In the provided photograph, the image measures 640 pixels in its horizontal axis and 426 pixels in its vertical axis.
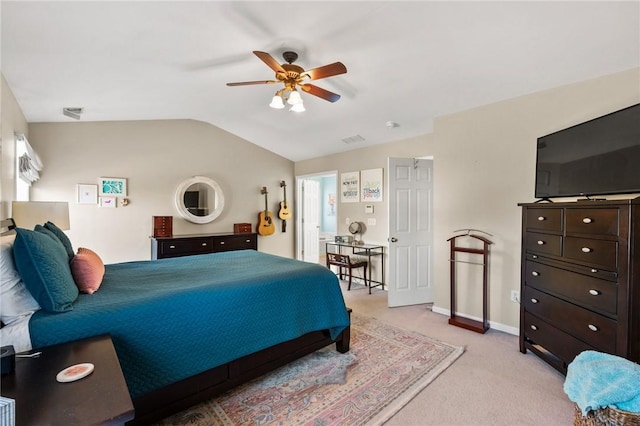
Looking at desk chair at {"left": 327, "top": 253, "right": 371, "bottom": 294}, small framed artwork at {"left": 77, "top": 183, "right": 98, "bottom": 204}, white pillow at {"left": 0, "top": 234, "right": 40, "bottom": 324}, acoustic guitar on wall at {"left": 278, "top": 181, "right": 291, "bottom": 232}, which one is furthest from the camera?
acoustic guitar on wall at {"left": 278, "top": 181, "right": 291, "bottom": 232}

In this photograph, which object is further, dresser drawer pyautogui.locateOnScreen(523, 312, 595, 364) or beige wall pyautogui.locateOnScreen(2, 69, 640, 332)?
beige wall pyautogui.locateOnScreen(2, 69, 640, 332)

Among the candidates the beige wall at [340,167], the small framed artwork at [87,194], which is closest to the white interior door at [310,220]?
the beige wall at [340,167]

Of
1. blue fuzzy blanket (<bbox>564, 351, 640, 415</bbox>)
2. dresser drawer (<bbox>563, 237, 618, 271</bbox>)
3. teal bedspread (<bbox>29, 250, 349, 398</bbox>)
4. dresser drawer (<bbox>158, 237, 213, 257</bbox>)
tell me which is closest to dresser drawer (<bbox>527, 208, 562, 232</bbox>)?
dresser drawer (<bbox>563, 237, 618, 271</bbox>)

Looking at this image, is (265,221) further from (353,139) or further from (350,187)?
(353,139)

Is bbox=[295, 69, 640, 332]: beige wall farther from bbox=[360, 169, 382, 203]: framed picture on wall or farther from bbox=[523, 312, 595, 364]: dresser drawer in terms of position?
bbox=[360, 169, 382, 203]: framed picture on wall

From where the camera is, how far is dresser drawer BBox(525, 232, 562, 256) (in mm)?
2287

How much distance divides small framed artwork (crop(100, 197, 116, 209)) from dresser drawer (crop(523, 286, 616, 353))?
5.06 m

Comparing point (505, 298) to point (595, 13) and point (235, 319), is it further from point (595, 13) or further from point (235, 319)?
point (235, 319)

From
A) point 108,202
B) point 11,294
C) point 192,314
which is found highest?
point 108,202

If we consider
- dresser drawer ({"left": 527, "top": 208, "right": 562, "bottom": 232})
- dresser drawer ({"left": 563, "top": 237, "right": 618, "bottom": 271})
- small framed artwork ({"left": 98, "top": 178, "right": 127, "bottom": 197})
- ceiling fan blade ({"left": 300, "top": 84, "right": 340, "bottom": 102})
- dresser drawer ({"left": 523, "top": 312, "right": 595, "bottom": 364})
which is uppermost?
ceiling fan blade ({"left": 300, "top": 84, "right": 340, "bottom": 102})

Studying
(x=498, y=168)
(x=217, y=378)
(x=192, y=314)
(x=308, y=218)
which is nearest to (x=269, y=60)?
(x=192, y=314)

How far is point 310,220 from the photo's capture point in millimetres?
6559

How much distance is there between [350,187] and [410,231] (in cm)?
154

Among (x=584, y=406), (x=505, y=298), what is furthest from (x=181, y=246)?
(x=584, y=406)
